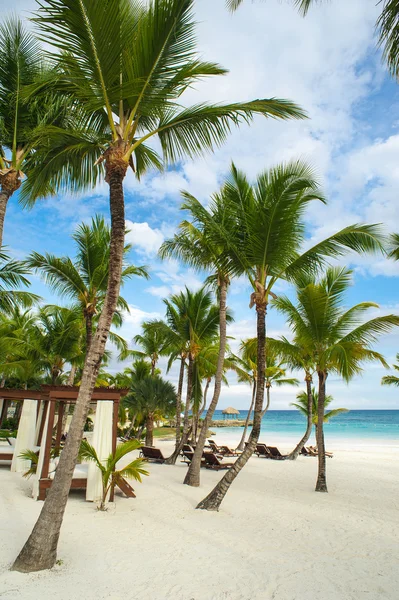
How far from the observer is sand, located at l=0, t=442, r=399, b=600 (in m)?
4.07

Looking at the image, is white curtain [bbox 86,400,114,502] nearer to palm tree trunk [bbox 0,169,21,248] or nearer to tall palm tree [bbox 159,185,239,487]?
tall palm tree [bbox 159,185,239,487]

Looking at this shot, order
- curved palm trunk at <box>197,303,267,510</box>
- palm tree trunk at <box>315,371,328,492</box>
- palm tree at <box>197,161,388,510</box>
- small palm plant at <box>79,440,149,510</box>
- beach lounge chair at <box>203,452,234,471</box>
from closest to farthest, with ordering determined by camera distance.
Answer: small palm plant at <box>79,440,149,510</box>
curved palm trunk at <box>197,303,267,510</box>
palm tree at <box>197,161,388,510</box>
palm tree trunk at <box>315,371,328,492</box>
beach lounge chair at <box>203,452,234,471</box>

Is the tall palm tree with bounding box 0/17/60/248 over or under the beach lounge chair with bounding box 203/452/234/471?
over

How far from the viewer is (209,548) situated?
543 centimetres

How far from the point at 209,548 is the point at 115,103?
6.55 meters

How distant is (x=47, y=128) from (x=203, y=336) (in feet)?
33.8

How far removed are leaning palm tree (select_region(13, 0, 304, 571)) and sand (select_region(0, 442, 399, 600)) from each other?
2.18 feet

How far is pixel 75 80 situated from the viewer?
5.17m

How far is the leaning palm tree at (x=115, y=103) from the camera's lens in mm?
4266

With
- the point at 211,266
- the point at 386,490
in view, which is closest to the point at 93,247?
the point at 211,266

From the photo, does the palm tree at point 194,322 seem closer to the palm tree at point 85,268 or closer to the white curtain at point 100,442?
the palm tree at point 85,268

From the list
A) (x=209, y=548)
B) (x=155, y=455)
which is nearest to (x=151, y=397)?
(x=155, y=455)

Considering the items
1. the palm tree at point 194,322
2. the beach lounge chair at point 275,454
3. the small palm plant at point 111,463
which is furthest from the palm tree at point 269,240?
the beach lounge chair at point 275,454

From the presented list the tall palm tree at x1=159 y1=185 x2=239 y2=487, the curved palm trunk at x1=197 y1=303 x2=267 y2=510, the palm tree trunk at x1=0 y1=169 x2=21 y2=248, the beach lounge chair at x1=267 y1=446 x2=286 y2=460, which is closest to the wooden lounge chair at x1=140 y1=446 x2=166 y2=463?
the tall palm tree at x1=159 y1=185 x2=239 y2=487
